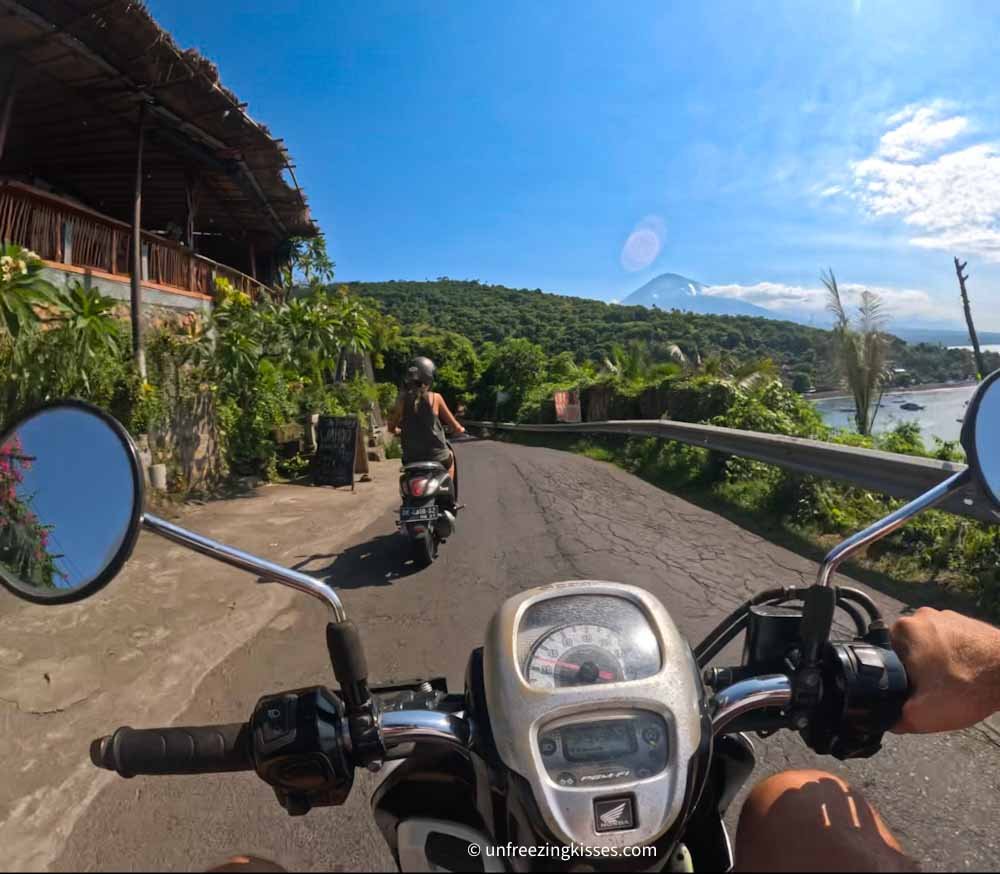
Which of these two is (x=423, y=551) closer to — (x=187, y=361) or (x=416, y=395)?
(x=416, y=395)

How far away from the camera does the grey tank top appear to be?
6.99m

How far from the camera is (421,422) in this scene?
7.00m

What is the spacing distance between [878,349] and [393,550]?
8.32 m

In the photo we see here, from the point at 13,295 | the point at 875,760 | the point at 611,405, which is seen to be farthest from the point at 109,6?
the point at 611,405

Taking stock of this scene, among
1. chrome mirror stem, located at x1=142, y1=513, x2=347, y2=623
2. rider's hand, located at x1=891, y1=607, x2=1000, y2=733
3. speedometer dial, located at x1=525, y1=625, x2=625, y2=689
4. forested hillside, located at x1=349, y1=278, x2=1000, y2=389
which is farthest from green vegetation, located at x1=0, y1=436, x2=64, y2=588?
forested hillside, located at x1=349, y1=278, x2=1000, y2=389

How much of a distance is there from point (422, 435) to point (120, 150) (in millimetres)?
10249

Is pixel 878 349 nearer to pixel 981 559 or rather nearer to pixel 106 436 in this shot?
pixel 981 559

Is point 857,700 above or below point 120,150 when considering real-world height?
below

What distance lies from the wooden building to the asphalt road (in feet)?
19.6

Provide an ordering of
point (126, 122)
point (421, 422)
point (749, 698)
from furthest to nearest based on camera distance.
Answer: point (126, 122) → point (421, 422) → point (749, 698)

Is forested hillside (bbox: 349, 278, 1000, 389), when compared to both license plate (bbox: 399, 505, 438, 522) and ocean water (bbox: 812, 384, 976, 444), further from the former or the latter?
license plate (bbox: 399, 505, 438, 522)

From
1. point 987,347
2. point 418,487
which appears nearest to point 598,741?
point 418,487

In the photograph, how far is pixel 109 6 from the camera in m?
7.77

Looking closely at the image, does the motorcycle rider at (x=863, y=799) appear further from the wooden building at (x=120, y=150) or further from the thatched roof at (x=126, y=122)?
the thatched roof at (x=126, y=122)
